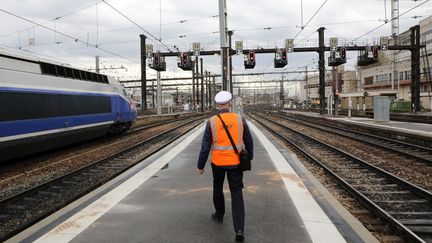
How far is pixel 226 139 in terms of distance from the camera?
4887mm

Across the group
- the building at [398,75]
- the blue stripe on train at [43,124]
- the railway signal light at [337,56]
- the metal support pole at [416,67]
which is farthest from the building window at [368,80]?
the blue stripe on train at [43,124]

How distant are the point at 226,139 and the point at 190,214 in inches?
61.2

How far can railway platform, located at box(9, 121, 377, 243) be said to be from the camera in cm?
490

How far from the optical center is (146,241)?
15.4 feet

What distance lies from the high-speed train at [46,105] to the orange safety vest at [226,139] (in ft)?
24.8

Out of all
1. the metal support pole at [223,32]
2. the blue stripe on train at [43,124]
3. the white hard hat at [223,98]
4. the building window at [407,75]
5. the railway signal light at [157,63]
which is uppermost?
the building window at [407,75]

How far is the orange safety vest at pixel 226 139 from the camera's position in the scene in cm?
488

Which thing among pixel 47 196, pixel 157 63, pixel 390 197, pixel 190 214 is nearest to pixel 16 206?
pixel 47 196

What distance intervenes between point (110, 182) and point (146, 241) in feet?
13.6

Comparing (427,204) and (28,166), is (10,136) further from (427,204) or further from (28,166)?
(427,204)

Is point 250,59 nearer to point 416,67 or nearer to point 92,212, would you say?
point 416,67

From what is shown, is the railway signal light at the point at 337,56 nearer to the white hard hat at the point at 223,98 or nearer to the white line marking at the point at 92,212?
the white line marking at the point at 92,212

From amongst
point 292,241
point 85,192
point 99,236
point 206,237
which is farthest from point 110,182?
point 292,241

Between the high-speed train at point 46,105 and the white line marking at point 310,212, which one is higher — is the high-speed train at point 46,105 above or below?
above
